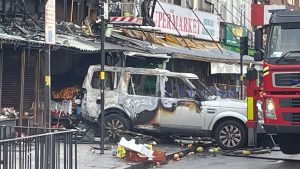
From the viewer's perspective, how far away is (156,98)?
15961 mm

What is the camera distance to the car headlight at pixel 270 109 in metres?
11.6

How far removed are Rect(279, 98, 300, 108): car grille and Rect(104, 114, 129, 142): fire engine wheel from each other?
5.66 m

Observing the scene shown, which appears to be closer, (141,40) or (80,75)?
(80,75)

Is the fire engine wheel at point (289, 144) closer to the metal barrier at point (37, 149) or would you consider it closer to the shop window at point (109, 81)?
the shop window at point (109, 81)

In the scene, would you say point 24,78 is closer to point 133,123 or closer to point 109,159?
point 133,123

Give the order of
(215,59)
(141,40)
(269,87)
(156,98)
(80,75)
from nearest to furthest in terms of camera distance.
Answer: (269,87) < (156,98) < (80,75) < (141,40) < (215,59)

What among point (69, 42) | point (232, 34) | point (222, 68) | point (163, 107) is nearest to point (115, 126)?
point (163, 107)

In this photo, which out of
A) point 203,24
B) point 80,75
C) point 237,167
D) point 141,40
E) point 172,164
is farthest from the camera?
point 203,24

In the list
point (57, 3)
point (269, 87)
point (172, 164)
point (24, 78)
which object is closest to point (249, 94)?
point (269, 87)

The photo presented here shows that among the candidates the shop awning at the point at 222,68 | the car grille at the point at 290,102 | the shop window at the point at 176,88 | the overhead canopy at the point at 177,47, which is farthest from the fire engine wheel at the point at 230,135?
the shop awning at the point at 222,68

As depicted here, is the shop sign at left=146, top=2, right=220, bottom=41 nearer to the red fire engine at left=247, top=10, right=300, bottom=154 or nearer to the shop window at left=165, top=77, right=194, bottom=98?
the shop window at left=165, top=77, right=194, bottom=98

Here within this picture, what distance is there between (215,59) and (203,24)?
441 centimetres

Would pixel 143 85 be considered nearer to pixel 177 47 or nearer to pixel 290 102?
pixel 290 102

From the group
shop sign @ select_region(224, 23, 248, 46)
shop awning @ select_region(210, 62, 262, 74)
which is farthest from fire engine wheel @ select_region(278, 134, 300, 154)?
shop sign @ select_region(224, 23, 248, 46)
